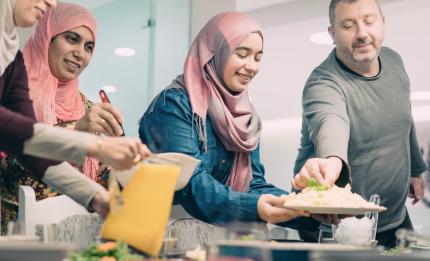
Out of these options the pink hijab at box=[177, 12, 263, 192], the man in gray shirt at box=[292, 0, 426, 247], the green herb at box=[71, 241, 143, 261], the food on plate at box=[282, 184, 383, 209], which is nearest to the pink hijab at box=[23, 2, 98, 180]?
the pink hijab at box=[177, 12, 263, 192]

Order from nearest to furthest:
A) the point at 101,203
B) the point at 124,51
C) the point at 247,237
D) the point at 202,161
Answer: the point at 247,237, the point at 101,203, the point at 202,161, the point at 124,51

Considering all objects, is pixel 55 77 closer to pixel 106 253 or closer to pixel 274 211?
pixel 274 211

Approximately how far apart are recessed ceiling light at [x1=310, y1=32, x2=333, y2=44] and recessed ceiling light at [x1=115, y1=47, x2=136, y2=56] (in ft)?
2.70

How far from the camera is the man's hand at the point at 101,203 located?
1294 millimetres

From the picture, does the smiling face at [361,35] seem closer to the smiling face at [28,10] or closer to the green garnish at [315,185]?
the green garnish at [315,185]

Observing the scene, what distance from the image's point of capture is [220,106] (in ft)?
7.68

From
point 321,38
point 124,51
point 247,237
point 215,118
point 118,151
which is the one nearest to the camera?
point 247,237

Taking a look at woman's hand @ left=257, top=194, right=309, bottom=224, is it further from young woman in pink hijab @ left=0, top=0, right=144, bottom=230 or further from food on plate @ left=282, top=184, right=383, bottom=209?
young woman in pink hijab @ left=0, top=0, right=144, bottom=230

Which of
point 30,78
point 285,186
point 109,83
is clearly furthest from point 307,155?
point 30,78

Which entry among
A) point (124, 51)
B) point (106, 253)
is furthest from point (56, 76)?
point (106, 253)

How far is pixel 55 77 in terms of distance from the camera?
2.40 metres

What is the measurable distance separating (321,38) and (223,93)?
58cm

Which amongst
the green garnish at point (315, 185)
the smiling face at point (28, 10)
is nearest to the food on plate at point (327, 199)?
the green garnish at point (315, 185)

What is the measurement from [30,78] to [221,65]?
703 millimetres
